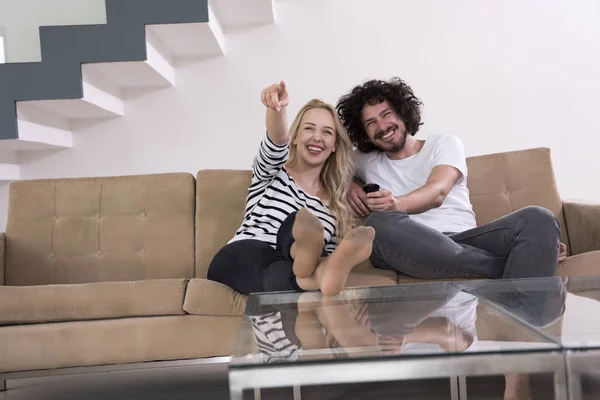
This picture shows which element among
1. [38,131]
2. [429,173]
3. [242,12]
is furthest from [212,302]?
[242,12]

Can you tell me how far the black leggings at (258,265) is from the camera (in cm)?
195

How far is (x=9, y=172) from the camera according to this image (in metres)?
3.56

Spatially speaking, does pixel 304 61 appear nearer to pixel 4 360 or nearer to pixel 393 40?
pixel 393 40

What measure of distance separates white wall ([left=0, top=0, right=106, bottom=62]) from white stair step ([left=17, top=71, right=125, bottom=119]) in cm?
32

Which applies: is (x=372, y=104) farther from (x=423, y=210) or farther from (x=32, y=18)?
(x=32, y=18)

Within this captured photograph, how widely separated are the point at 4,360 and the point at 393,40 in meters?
2.52

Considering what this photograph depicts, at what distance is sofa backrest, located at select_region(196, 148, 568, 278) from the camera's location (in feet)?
8.72

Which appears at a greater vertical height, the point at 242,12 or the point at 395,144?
the point at 242,12

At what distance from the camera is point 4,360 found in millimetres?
2039

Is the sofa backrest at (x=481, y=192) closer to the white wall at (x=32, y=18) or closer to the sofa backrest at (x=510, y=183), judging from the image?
the sofa backrest at (x=510, y=183)

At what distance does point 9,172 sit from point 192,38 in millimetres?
1205

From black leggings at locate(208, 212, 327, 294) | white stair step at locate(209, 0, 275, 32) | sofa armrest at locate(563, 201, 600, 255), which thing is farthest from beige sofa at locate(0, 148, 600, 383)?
white stair step at locate(209, 0, 275, 32)

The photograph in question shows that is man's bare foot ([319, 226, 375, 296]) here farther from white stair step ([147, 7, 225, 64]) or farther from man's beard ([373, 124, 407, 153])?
white stair step ([147, 7, 225, 64])

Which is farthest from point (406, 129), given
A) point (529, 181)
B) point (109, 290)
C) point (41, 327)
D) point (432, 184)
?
point (41, 327)
